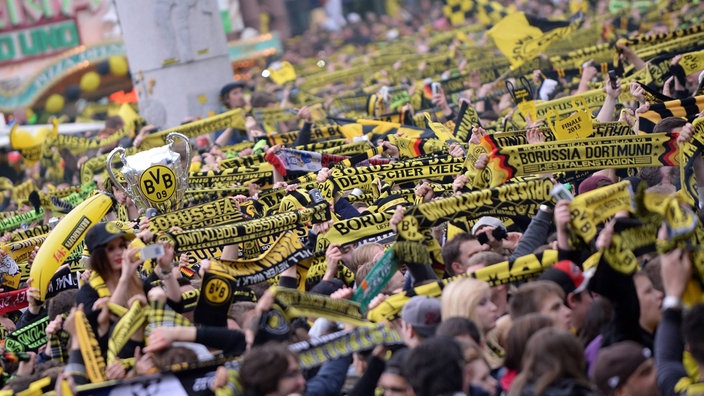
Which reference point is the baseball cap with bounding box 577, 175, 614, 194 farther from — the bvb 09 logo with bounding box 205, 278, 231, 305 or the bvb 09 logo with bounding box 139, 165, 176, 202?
the bvb 09 logo with bounding box 139, 165, 176, 202

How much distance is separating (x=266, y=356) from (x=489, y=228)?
9.65 feet

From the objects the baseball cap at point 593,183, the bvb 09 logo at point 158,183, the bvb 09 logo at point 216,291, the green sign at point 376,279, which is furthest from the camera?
the bvb 09 logo at point 158,183

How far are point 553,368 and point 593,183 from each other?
13.6ft

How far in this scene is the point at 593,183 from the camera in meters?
9.27

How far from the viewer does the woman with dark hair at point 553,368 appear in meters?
5.20

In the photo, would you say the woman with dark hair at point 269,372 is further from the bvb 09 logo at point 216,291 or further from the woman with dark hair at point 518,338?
the bvb 09 logo at point 216,291

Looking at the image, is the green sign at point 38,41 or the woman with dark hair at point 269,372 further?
the green sign at point 38,41

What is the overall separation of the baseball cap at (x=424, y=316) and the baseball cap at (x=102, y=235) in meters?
2.21

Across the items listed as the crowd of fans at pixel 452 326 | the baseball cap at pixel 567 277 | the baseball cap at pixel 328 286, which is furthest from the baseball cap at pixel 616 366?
the baseball cap at pixel 328 286

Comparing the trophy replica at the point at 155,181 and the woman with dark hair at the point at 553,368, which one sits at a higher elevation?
the woman with dark hair at the point at 553,368

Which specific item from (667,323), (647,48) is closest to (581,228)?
(667,323)

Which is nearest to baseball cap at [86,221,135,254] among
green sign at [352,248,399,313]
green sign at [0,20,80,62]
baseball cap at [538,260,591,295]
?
green sign at [352,248,399,313]

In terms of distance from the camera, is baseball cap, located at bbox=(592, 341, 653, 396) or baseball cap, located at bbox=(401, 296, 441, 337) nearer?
baseball cap, located at bbox=(592, 341, 653, 396)

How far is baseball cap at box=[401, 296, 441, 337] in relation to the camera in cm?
654
